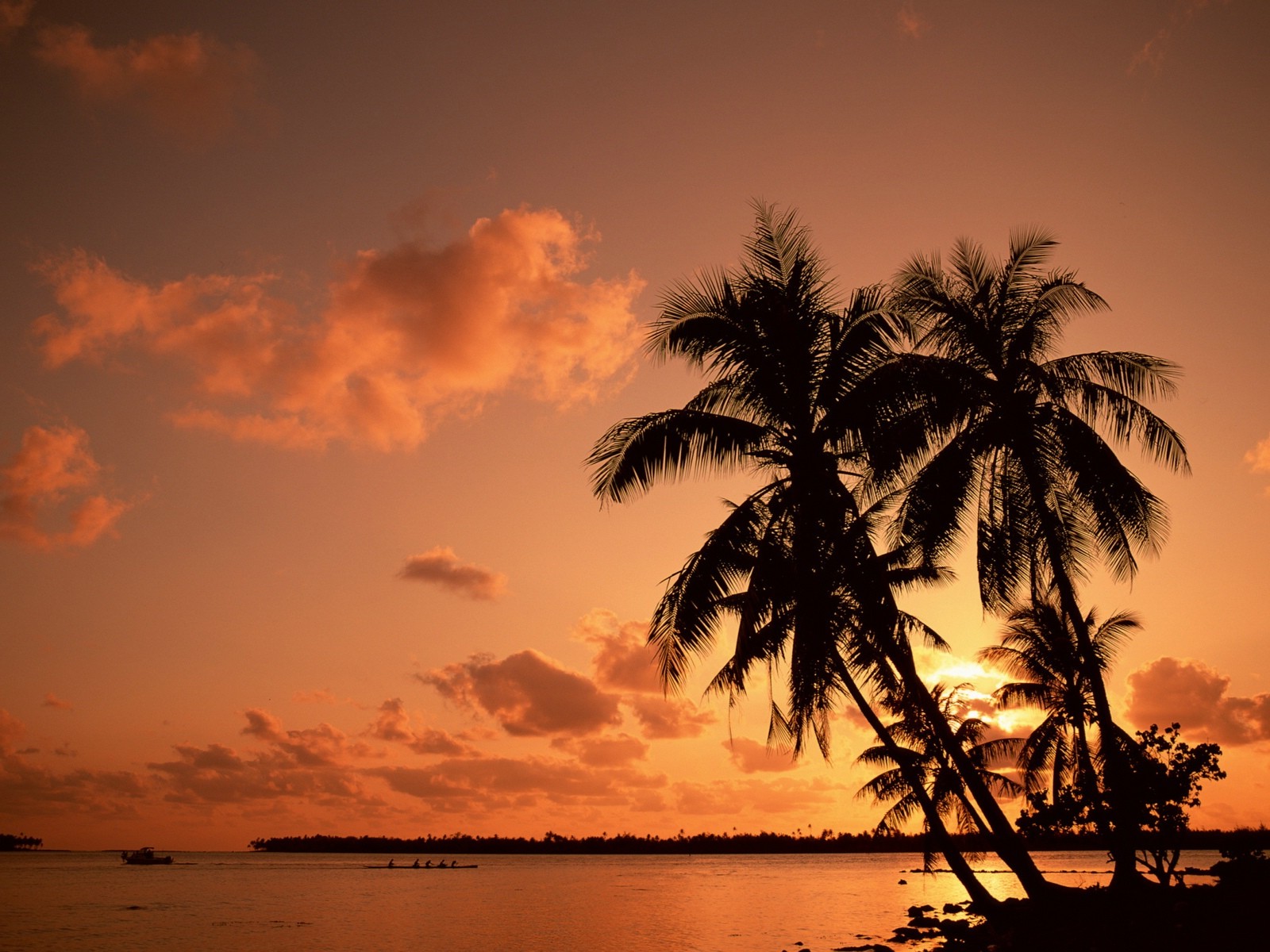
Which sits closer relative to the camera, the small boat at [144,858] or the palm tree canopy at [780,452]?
the palm tree canopy at [780,452]

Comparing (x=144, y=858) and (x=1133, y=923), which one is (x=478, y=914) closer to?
(x=1133, y=923)

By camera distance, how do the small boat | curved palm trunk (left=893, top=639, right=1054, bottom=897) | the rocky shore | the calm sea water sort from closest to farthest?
the rocky shore, curved palm trunk (left=893, top=639, right=1054, bottom=897), the calm sea water, the small boat

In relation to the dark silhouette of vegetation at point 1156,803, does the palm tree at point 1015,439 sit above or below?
above

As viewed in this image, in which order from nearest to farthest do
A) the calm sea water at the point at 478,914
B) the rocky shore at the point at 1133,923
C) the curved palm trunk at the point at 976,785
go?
the rocky shore at the point at 1133,923 → the curved palm trunk at the point at 976,785 → the calm sea water at the point at 478,914

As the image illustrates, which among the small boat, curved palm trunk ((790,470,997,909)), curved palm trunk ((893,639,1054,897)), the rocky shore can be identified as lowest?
the small boat

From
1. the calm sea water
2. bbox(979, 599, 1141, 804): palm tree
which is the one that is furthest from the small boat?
bbox(979, 599, 1141, 804): palm tree

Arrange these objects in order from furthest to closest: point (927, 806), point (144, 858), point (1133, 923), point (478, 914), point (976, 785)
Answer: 1. point (144, 858)
2. point (478, 914)
3. point (927, 806)
4. point (976, 785)
5. point (1133, 923)

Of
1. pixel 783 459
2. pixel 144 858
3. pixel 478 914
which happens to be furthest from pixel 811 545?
pixel 144 858

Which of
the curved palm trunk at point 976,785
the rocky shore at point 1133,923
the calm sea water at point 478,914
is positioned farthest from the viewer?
the calm sea water at point 478,914

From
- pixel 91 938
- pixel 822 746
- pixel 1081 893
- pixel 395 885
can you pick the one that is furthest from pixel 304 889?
pixel 1081 893

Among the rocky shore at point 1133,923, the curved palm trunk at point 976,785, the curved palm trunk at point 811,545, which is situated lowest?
the rocky shore at point 1133,923

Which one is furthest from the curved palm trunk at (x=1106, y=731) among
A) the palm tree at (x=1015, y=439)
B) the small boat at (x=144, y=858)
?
the small boat at (x=144, y=858)

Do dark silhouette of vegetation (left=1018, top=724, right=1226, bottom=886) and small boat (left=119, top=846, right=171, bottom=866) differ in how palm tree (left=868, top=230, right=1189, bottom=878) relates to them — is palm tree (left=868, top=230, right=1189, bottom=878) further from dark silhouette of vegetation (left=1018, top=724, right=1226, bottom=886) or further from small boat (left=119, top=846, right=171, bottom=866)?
small boat (left=119, top=846, right=171, bottom=866)

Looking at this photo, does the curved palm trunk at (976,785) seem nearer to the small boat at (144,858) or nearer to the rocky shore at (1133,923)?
the rocky shore at (1133,923)
